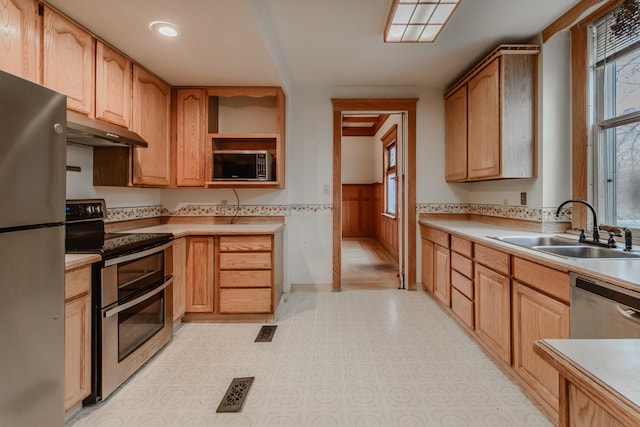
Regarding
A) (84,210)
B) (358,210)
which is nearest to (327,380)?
(84,210)

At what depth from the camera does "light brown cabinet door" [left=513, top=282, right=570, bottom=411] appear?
1.55 m

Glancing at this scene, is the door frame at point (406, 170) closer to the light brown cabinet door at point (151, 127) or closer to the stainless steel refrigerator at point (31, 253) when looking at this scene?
the light brown cabinet door at point (151, 127)

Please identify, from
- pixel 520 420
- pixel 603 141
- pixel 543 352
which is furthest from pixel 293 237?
pixel 543 352

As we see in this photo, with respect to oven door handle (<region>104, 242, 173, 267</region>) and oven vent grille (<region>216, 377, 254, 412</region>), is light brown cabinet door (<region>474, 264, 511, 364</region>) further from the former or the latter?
oven door handle (<region>104, 242, 173, 267</region>)

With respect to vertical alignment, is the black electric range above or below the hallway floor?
above

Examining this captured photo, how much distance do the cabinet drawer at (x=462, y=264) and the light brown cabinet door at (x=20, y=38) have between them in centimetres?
317

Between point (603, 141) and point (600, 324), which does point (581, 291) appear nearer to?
point (600, 324)

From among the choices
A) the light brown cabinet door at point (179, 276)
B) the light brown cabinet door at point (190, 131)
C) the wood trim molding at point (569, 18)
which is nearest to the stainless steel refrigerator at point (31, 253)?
the light brown cabinet door at point (179, 276)

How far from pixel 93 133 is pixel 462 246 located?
285 centimetres

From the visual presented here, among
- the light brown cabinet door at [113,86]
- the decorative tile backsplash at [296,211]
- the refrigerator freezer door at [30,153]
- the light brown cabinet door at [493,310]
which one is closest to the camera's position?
A: the refrigerator freezer door at [30,153]

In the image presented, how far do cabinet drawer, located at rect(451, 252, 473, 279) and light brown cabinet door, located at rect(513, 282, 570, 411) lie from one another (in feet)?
2.01

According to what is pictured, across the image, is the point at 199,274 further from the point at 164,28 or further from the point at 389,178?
the point at 389,178

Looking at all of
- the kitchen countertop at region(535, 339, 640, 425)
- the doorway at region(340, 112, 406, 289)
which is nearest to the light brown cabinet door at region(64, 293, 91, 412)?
the kitchen countertop at region(535, 339, 640, 425)

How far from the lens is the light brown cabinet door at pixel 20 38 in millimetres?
1569
